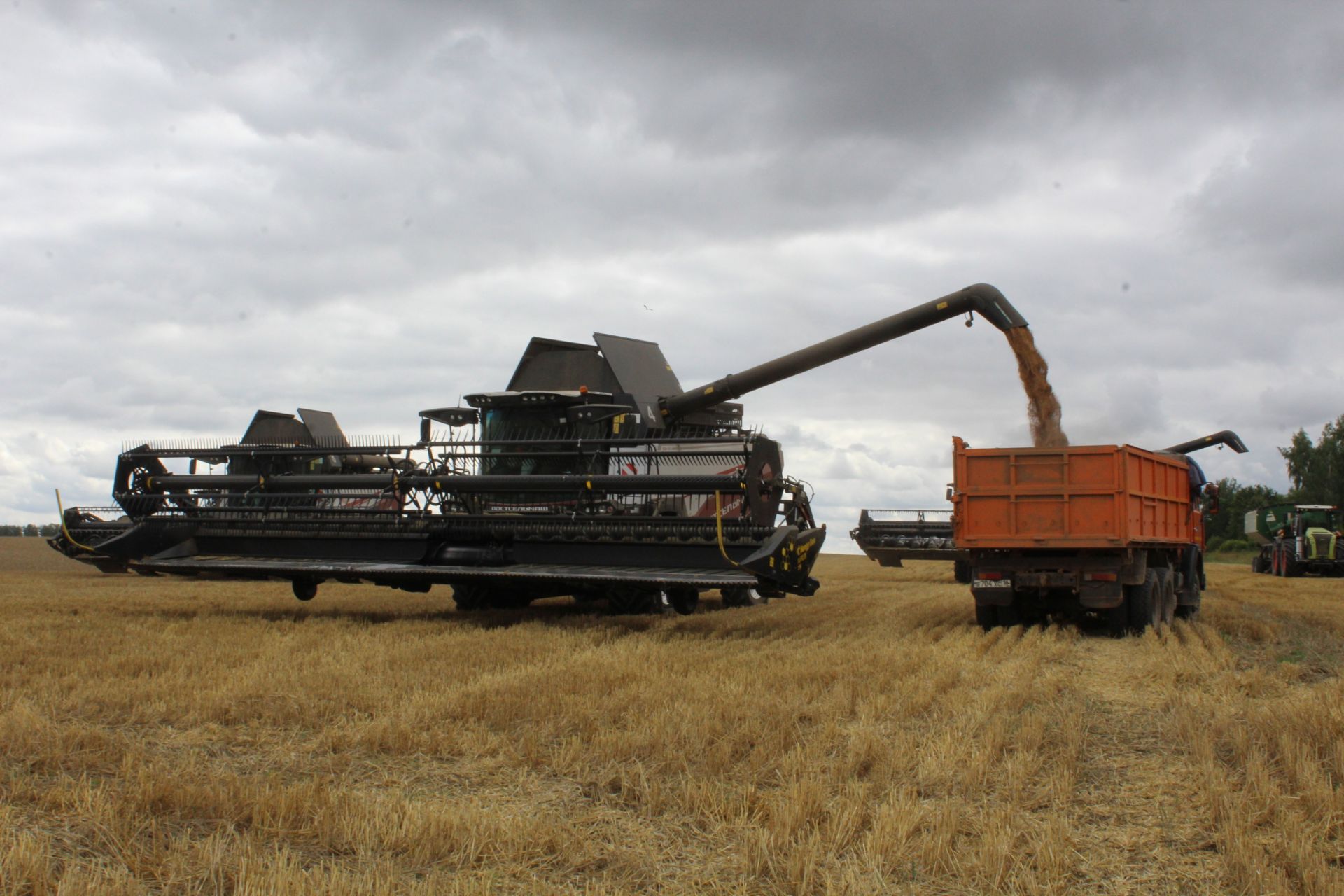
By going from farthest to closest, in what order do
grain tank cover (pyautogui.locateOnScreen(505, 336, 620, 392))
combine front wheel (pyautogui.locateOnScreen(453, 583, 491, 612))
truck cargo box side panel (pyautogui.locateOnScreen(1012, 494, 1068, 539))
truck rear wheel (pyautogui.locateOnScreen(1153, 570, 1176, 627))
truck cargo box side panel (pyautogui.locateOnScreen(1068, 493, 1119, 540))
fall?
grain tank cover (pyautogui.locateOnScreen(505, 336, 620, 392)), combine front wheel (pyautogui.locateOnScreen(453, 583, 491, 612)), truck rear wheel (pyautogui.locateOnScreen(1153, 570, 1176, 627)), truck cargo box side panel (pyautogui.locateOnScreen(1012, 494, 1068, 539)), truck cargo box side panel (pyautogui.locateOnScreen(1068, 493, 1119, 540))

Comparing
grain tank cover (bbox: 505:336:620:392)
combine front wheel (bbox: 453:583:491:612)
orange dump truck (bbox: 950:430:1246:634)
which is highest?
grain tank cover (bbox: 505:336:620:392)

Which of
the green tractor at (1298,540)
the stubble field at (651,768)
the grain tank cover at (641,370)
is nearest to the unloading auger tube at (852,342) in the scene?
the grain tank cover at (641,370)

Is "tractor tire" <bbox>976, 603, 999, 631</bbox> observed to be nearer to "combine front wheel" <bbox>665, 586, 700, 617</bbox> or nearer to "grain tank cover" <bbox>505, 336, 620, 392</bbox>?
"combine front wheel" <bbox>665, 586, 700, 617</bbox>

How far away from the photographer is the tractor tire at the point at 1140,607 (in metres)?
11.2

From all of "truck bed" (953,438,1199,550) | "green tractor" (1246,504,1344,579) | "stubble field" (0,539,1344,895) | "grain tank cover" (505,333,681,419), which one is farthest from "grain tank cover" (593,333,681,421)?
"green tractor" (1246,504,1344,579)

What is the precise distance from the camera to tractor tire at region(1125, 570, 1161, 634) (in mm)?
11164

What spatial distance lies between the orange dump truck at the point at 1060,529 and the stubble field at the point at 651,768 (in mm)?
2283

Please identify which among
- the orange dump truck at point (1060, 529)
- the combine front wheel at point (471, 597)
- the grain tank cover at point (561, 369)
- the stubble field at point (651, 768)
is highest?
the grain tank cover at point (561, 369)

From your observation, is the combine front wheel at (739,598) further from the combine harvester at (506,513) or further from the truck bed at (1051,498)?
the truck bed at (1051,498)

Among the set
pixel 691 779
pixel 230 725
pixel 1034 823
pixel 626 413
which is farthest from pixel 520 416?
pixel 1034 823

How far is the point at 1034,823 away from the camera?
3.90 metres

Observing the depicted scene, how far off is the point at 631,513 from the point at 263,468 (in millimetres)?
4142

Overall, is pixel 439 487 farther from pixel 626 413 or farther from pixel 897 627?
pixel 897 627

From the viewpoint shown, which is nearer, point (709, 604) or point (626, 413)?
point (626, 413)
